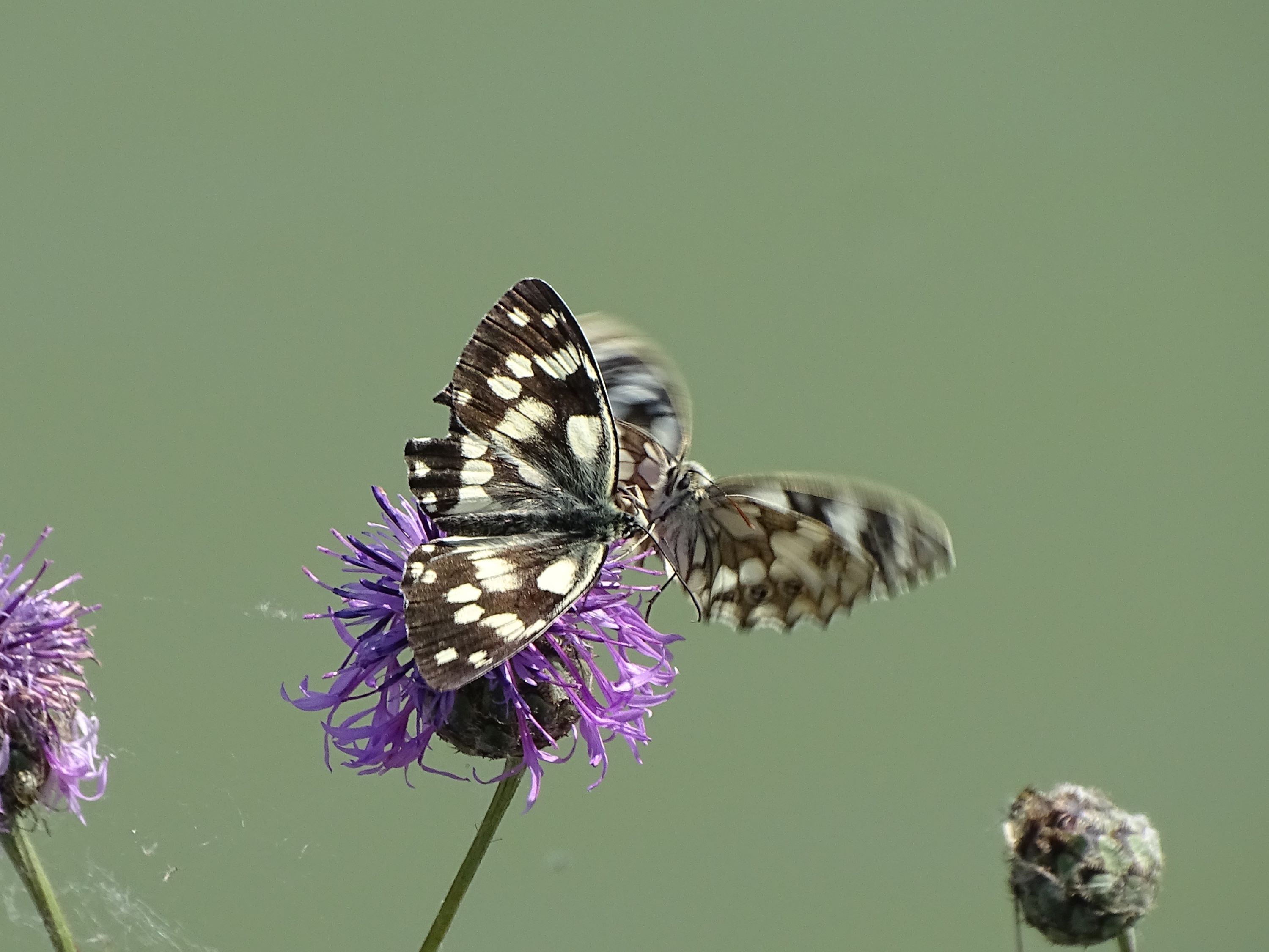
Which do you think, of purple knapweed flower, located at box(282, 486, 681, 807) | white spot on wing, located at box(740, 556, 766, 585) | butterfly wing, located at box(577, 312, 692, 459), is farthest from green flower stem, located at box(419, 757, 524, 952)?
butterfly wing, located at box(577, 312, 692, 459)

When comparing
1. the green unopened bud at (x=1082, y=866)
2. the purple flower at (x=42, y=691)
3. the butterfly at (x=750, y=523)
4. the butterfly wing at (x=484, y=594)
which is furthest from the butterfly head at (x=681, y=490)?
the purple flower at (x=42, y=691)

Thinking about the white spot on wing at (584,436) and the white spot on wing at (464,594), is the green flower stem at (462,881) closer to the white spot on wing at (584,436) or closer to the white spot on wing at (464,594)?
the white spot on wing at (464,594)

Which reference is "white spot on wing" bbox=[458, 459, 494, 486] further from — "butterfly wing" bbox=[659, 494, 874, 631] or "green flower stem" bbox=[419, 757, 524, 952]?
"green flower stem" bbox=[419, 757, 524, 952]

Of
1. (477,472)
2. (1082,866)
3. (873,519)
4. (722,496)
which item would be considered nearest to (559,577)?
(477,472)

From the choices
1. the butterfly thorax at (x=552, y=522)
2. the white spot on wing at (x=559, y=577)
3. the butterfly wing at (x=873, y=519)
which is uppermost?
the butterfly wing at (x=873, y=519)

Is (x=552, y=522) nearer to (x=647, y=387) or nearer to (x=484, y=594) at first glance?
(x=484, y=594)

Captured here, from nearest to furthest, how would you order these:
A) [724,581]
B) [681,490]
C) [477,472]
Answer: [477,472] → [681,490] → [724,581]
